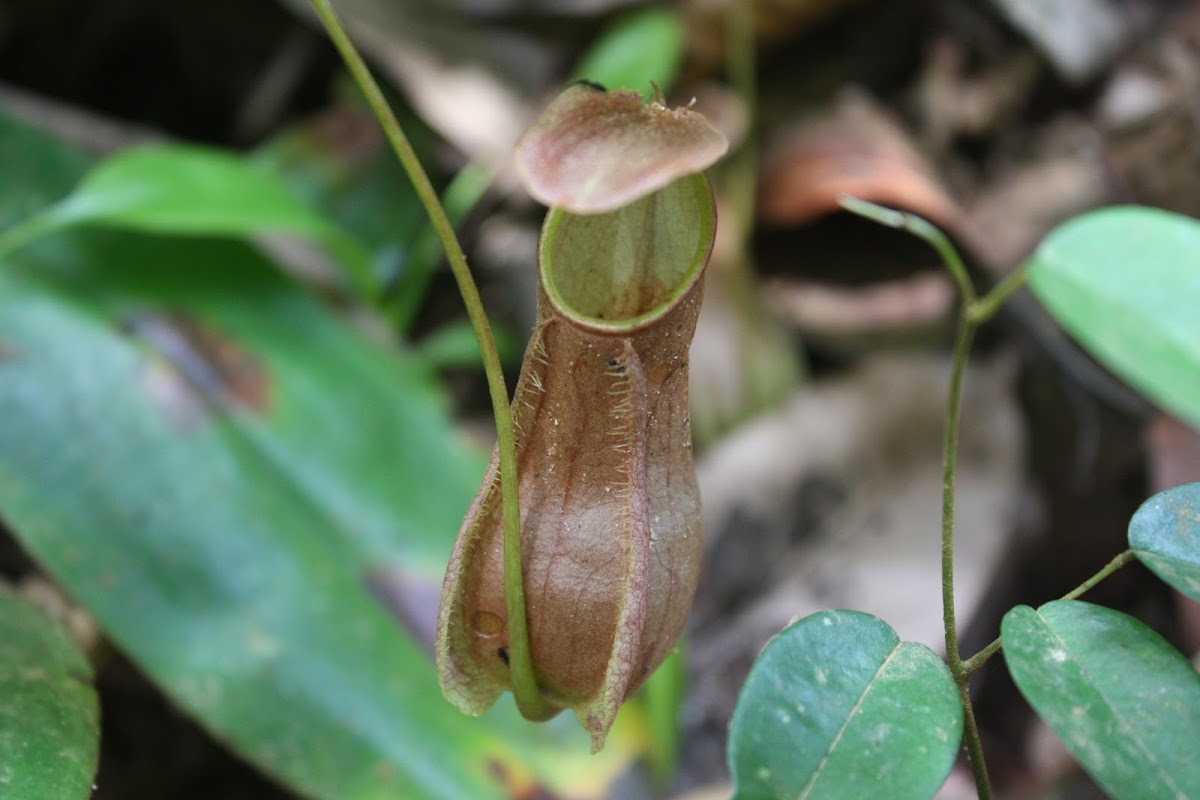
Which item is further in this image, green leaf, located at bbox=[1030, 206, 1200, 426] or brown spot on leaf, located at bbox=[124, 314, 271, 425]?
brown spot on leaf, located at bbox=[124, 314, 271, 425]

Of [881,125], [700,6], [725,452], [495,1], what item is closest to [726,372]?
[725,452]

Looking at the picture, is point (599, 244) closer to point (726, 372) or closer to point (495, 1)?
point (726, 372)

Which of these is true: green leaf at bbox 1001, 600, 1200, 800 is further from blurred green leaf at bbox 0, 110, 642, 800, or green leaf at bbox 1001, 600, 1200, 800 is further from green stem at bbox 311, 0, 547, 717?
blurred green leaf at bbox 0, 110, 642, 800

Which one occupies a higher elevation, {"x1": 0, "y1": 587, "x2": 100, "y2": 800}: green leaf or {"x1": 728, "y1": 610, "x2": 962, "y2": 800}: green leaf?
{"x1": 728, "y1": 610, "x2": 962, "y2": 800}: green leaf

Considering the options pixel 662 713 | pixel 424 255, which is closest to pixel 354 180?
pixel 424 255

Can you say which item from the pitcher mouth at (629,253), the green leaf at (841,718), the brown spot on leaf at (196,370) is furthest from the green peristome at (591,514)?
the brown spot on leaf at (196,370)

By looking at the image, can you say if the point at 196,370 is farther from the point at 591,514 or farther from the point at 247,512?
the point at 591,514

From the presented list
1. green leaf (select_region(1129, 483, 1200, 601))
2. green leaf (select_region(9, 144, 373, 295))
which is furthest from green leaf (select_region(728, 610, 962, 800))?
green leaf (select_region(9, 144, 373, 295))
